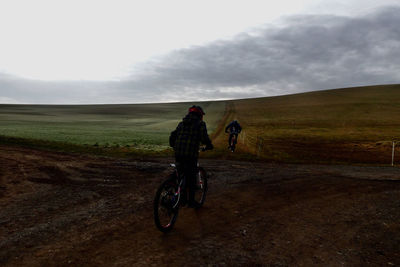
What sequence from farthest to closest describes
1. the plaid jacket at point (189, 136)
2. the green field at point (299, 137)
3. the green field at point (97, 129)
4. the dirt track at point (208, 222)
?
the green field at point (97, 129) < the green field at point (299, 137) < the plaid jacket at point (189, 136) < the dirt track at point (208, 222)

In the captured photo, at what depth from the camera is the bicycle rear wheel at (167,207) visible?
5.54 meters

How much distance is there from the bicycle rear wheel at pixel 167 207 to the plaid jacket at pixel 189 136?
684 millimetres

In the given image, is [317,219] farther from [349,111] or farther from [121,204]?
[349,111]

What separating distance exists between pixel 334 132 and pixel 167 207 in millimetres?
34141

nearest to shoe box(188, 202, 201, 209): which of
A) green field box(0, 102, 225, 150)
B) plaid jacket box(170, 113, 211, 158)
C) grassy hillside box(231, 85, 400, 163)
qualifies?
plaid jacket box(170, 113, 211, 158)

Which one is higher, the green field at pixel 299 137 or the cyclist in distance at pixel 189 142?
the cyclist in distance at pixel 189 142

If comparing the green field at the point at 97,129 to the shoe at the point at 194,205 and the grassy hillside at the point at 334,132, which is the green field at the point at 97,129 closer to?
the grassy hillside at the point at 334,132

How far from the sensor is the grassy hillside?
21.1 meters

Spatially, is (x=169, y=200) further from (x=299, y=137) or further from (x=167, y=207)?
(x=299, y=137)

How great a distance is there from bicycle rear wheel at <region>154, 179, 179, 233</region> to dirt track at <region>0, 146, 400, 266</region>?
0.22 m

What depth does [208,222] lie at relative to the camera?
637 cm

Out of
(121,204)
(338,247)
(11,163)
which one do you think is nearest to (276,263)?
(338,247)

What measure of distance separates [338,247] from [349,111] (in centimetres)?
5897

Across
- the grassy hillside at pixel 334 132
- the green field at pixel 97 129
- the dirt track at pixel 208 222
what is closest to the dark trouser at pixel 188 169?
the dirt track at pixel 208 222
